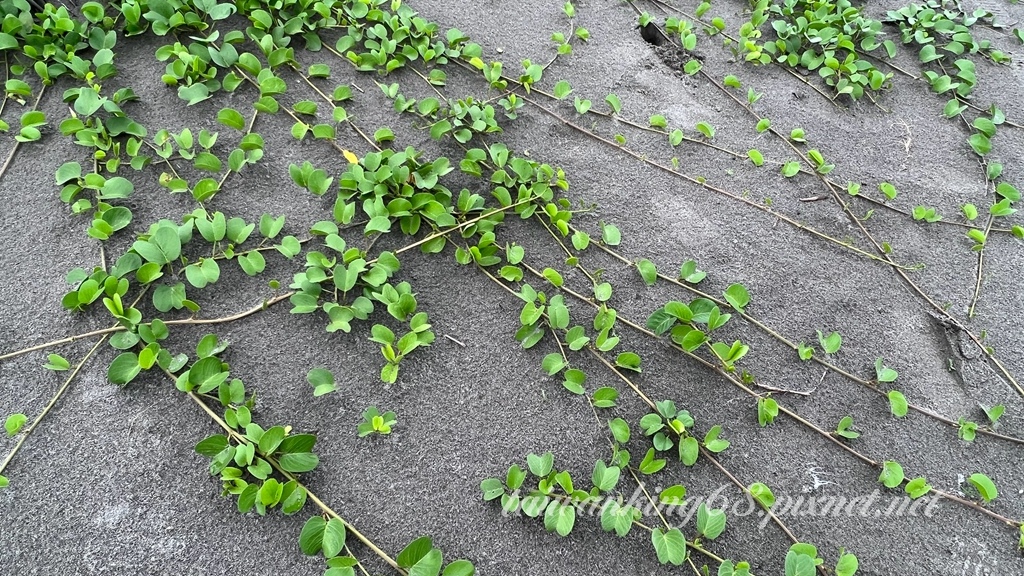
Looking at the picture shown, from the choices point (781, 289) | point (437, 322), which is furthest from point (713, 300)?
point (437, 322)

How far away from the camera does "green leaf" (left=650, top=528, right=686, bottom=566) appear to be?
1068 millimetres

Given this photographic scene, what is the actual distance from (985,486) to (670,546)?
66 cm

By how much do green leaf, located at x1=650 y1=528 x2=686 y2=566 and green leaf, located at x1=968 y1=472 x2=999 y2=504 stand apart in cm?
62

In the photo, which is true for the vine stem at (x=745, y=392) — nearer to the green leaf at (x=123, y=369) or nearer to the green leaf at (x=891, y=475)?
the green leaf at (x=891, y=475)

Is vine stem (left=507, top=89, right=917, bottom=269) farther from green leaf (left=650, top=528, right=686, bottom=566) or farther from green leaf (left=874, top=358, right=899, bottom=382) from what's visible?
green leaf (left=650, top=528, right=686, bottom=566)

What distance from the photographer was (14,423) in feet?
3.66

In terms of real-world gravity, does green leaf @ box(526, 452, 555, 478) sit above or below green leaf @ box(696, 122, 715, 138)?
below

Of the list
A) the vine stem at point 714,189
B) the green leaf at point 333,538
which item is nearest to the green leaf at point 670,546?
the green leaf at point 333,538

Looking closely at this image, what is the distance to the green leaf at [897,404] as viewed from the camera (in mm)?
1299

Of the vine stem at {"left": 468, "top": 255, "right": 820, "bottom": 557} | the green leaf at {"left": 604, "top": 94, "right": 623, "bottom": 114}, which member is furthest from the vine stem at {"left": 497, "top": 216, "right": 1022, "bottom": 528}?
the green leaf at {"left": 604, "top": 94, "right": 623, "bottom": 114}

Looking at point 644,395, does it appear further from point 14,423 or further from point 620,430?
point 14,423

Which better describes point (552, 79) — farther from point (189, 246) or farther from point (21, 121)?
point (21, 121)

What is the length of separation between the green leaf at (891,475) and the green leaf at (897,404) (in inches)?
4.9

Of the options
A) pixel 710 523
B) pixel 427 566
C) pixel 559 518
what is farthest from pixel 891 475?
pixel 427 566
